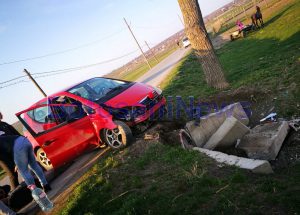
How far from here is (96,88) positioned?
8.55 metres

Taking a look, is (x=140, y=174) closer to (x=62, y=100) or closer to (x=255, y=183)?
(x=255, y=183)

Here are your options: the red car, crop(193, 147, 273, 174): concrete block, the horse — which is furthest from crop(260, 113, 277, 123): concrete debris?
the horse

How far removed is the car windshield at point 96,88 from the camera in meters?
8.15

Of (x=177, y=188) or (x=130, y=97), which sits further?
(x=130, y=97)

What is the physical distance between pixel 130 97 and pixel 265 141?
341cm

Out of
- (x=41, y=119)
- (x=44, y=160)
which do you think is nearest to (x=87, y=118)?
(x=41, y=119)

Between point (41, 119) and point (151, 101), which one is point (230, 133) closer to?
point (151, 101)

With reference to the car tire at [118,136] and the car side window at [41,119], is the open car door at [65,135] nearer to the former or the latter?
the car side window at [41,119]

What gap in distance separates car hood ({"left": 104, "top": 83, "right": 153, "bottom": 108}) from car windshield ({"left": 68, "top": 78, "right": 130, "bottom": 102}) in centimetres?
43

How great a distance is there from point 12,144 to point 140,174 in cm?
249

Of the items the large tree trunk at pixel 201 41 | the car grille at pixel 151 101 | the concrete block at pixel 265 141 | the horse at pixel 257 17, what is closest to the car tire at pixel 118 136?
the car grille at pixel 151 101

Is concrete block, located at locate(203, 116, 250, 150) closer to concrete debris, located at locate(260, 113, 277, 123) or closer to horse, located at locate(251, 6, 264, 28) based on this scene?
concrete debris, located at locate(260, 113, 277, 123)

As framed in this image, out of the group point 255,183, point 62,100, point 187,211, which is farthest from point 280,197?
point 62,100

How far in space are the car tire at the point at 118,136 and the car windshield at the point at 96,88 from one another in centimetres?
100
